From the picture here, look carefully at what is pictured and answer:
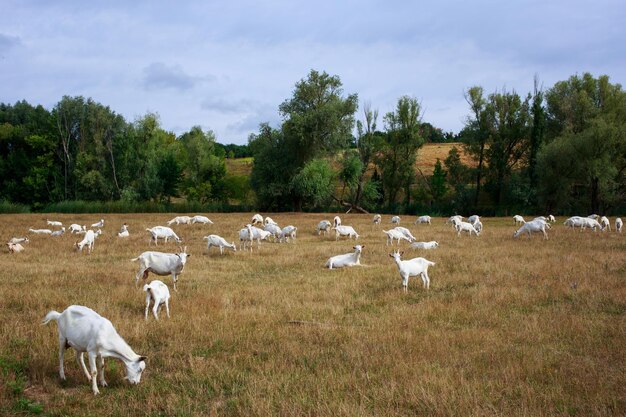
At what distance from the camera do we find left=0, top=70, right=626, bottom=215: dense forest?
56.2 metres

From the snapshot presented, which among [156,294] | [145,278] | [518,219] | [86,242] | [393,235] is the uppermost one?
[518,219]

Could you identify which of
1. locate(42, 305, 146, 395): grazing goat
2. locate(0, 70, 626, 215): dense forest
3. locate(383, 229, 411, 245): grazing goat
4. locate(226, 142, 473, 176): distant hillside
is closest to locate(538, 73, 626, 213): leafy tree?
locate(0, 70, 626, 215): dense forest

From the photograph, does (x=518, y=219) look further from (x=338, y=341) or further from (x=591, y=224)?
(x=338, y=341)

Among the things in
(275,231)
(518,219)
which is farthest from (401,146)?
(275,231)

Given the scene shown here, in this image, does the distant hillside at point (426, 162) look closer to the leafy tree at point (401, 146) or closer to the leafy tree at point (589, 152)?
the leafy tree at point (401, 146)

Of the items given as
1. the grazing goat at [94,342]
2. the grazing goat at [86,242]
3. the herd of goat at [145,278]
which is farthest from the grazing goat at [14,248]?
the grazing goat at [94,342]

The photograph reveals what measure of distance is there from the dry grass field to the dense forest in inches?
1635

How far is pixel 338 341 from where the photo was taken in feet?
31.0

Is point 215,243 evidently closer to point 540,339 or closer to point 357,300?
point 357,300

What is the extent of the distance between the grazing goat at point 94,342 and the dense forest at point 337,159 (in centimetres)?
5020

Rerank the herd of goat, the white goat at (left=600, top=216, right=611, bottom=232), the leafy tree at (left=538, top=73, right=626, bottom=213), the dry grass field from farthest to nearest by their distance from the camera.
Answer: the leafy tree at (left=538, top=73, right=626, bottom=213) < the white goat at (left=600, top=216, right=611, bottom=232) < the herd of goat < the dry grass field

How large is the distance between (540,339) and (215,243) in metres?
16.1

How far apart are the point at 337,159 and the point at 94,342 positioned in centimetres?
5791

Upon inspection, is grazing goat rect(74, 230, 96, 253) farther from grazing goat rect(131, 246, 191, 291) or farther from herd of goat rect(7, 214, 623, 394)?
grazing goat rect(131, 246, 191, 291)
